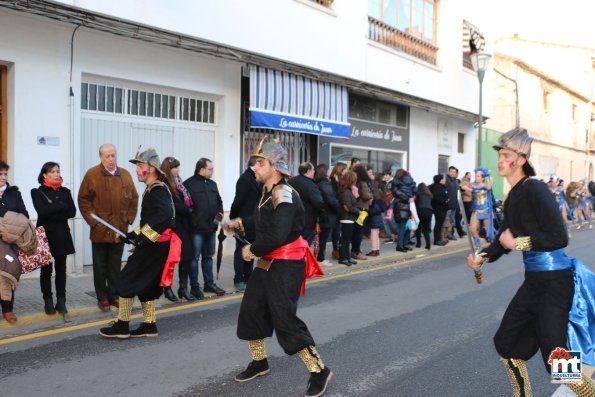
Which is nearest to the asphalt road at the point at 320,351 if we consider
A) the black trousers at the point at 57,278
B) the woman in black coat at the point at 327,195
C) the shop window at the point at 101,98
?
the black trousers at the point at 57,278

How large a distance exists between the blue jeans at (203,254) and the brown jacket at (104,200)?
44.3 inches

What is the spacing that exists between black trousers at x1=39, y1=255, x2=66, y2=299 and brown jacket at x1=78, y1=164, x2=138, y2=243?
45cm

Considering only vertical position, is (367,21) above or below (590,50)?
below

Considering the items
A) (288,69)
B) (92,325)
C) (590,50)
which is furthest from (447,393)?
(590,50)

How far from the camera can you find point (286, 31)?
11.7 meters

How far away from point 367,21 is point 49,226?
10.7 m

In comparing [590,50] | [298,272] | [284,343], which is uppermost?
[590,50]

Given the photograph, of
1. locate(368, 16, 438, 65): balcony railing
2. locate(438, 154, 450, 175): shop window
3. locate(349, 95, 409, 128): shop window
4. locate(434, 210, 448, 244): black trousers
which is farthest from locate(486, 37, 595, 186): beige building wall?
locate(434, 210, 448, 244): black trousers

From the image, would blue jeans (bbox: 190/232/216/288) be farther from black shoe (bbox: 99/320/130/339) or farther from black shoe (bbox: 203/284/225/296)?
black shoe (bbox: 99/320/130/339)

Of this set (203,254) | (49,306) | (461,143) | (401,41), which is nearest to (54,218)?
(49,306)

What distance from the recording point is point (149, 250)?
17.5 ft

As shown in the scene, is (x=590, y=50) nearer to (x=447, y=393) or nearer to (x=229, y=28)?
(x=229, y=28)

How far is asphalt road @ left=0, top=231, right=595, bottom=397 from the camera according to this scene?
13.9 feet

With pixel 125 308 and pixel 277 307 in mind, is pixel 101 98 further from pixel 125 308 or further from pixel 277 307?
pixel 277 307
